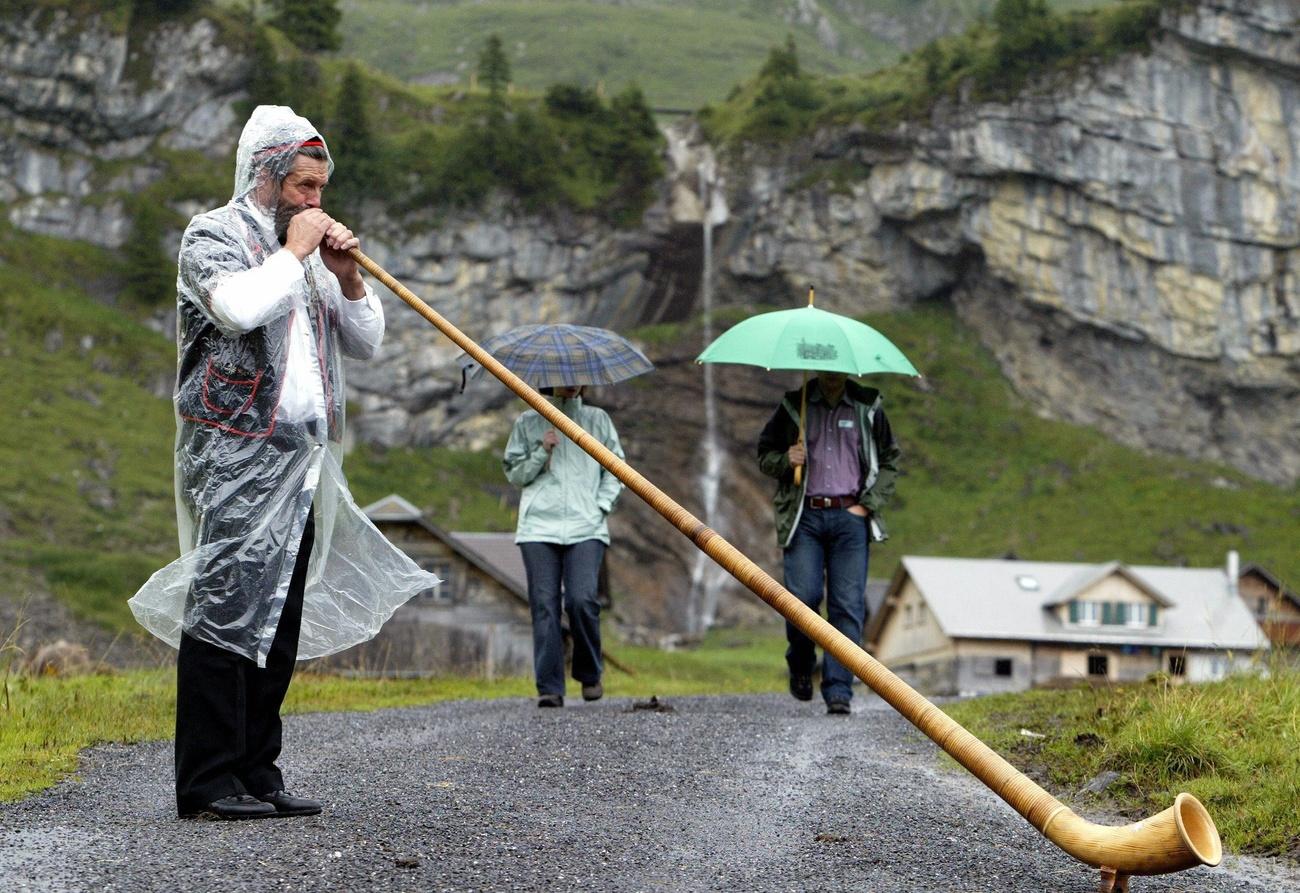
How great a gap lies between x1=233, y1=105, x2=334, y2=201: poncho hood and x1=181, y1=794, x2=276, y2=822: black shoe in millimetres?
2081

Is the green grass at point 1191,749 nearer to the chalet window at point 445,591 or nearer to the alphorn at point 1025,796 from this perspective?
the alphorn at point 1025,796

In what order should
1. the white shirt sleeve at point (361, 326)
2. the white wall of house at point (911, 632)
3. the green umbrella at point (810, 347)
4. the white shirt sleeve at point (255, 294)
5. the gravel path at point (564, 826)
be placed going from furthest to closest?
the white wall of house at point (911, 632) < the green umbrella at point (810, 347) < the white shirt sleeve at point (361, 326) < the white shirt sleeve at point (255, 294) < the gravel path at point (564, 826)

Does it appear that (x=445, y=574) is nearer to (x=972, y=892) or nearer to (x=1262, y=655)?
(x=1262, y=655)

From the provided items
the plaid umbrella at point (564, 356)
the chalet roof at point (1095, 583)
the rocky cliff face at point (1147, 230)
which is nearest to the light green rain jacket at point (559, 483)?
the plaid umbrella at point (564, 356)

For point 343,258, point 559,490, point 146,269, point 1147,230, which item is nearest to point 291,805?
point 343,258

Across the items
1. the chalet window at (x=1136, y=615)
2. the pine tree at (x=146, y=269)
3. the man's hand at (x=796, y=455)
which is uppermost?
the pine tree at (x=146, y=269)

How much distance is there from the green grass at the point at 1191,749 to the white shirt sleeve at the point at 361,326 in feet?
11.4

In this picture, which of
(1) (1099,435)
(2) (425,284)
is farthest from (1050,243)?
(2) (425,284)

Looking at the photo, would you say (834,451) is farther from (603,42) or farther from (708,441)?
(603,42)

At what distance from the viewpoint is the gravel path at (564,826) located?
14.0ft

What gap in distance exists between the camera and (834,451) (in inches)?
383

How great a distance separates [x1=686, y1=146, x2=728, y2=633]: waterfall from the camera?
5956 cm

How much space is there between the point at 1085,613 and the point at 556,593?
3586cm

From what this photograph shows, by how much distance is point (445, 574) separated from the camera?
37719 millimetres
